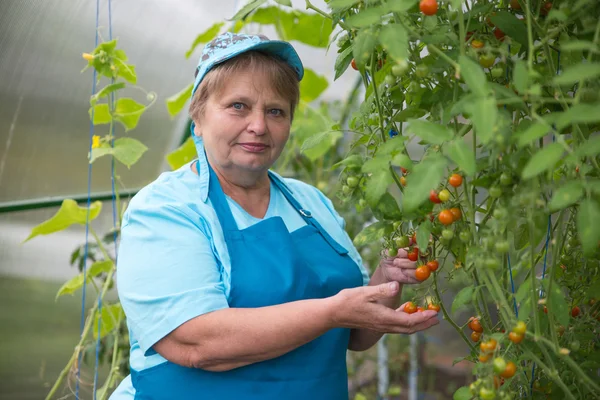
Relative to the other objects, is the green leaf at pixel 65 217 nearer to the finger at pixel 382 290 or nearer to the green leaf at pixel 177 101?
the green leaf at pixel 177 101

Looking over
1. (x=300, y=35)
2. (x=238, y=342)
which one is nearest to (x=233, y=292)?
(x=238, y=342)

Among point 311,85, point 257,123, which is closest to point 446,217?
point 257,123

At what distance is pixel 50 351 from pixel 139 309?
164cm

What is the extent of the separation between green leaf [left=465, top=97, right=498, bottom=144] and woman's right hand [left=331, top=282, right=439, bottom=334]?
493mm

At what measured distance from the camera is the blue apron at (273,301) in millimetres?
1486

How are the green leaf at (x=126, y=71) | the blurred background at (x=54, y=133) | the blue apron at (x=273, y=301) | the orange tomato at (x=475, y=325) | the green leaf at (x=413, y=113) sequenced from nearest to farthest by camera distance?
the green leaf at (x=413, y=113) → the orange tomato at (x=475, y=325) → the blue apron at (x=273, y=301) → the green leaf at (x=126, y=71) → the blurred background at (x=54, y=133)

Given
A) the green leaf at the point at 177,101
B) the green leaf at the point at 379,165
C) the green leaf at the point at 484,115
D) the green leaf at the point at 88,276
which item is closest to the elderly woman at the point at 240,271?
the green leaf at the point at 379,165

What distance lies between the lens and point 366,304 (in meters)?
1.29

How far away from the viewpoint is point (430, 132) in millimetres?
933

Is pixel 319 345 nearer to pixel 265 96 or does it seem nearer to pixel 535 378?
pixel 535 378

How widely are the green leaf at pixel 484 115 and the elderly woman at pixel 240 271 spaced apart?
1.53 feet

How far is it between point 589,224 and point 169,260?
85 cm

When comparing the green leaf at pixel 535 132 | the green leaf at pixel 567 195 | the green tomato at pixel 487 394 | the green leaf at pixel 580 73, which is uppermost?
the green leaf at pixel 580 73

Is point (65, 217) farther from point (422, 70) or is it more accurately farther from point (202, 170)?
point (422, 70)
